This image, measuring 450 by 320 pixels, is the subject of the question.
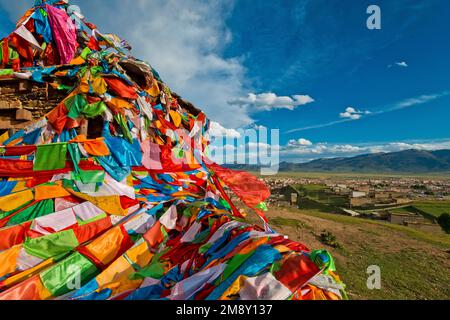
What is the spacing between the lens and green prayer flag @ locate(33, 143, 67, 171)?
625 cm

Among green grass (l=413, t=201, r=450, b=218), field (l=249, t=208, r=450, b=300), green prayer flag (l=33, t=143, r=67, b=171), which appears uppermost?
green prayer flag (l=33, t=143, r=67, b=171)

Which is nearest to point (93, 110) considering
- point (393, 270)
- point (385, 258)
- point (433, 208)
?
point (393, 270)

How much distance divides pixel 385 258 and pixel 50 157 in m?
11.9

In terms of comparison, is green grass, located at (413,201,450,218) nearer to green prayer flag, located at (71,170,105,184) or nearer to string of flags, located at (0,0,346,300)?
string of flags, located at (0,0,346,300)

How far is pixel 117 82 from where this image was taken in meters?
8.24

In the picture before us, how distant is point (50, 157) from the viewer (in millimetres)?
6348

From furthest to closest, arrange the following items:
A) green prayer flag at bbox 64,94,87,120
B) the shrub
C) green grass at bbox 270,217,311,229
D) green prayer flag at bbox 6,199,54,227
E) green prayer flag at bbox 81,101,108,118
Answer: the shrub, green grass at bbox 270,217,311,229, green prayer flag at bbox 81,101,108,118, green prayer flag at bbox 64,94,87,120, green prayer flag at bbox 6,199,54,227

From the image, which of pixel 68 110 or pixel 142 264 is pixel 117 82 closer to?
pixel 68 110

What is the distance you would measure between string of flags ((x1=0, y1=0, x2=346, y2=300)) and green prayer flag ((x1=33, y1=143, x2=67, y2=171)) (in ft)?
0.09

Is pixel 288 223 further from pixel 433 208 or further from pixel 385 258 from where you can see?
pixel 433 208

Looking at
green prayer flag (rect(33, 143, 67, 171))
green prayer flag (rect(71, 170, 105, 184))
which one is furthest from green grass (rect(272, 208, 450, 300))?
green prayer flag (rect(33, 143, 67, 171))

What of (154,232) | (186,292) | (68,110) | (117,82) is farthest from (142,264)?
(117,82)

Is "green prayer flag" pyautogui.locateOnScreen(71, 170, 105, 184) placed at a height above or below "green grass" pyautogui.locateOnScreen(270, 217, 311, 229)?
above

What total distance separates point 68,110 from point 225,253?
268 inches
